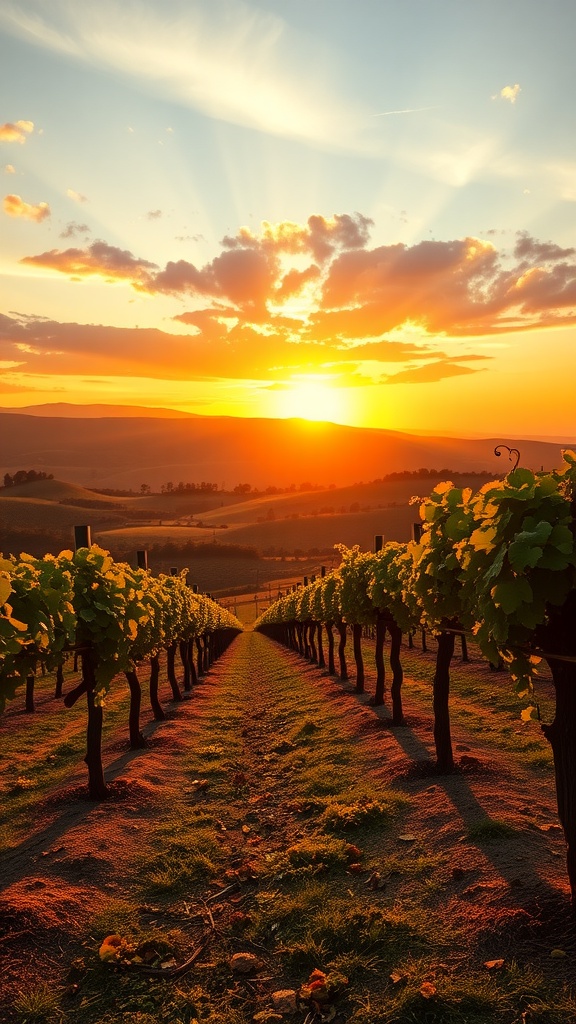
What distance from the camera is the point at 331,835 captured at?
8.84 m

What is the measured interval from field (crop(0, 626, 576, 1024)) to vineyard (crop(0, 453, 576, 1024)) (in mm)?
28

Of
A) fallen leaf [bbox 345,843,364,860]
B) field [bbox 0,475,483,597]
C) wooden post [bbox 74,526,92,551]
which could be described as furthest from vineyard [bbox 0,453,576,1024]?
field [bbox 0,475,483,597]

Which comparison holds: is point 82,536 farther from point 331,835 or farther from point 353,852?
point 353,852

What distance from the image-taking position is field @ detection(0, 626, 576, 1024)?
5.46m

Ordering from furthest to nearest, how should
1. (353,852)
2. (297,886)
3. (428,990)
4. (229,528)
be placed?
(229,528) → (353,852) → (297,886) → (428,990)

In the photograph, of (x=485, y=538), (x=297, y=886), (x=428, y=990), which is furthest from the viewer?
(x=297, y=886)

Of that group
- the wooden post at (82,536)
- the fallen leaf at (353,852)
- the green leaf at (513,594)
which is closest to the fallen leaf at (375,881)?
the fallen leaf at (353,852)

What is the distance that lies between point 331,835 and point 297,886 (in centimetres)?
144

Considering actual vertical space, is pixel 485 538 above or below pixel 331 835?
above

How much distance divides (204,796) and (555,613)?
7799 millimetres

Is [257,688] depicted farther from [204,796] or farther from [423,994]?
[423,994]

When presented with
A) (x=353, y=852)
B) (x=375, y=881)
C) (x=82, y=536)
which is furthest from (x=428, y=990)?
(x=82, y=536)

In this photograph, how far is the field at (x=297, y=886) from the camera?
17.9 feet

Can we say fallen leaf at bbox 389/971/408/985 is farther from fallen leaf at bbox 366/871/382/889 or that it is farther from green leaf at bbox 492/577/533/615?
green leaf at bbox 492/577/533/615
